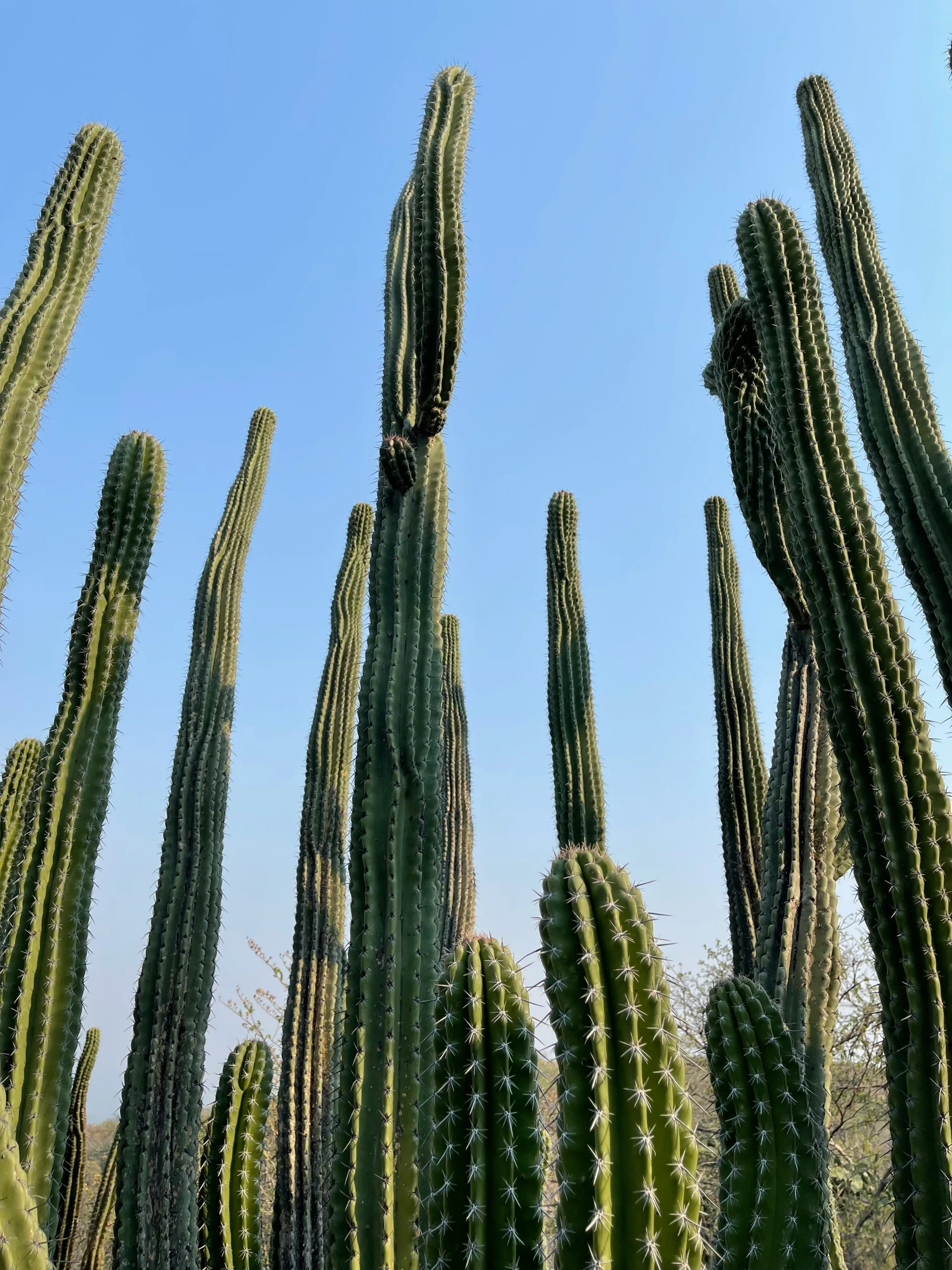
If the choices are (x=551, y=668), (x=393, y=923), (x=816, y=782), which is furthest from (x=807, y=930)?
(x=551, y=668)

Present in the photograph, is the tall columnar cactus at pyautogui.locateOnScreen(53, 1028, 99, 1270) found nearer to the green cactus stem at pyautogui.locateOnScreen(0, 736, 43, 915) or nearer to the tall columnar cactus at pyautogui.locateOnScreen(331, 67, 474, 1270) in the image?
the green cactus stem at pyautogui.locateOnScreen(0, 736, 43, 915)

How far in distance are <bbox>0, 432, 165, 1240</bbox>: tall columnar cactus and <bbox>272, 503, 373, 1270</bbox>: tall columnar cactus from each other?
2.33 m

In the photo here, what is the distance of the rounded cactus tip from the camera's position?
4.63m

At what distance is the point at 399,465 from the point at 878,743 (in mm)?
2463

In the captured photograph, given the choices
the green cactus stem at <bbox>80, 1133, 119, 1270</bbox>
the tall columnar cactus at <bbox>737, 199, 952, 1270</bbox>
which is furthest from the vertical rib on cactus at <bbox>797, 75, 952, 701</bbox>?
the green cactus stem at <bbox>80, 1133, 119, 1270</bbox>

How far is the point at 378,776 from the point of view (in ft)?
13.1

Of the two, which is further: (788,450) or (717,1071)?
(788,450)

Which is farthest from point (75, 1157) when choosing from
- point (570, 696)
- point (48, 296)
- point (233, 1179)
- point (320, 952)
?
point (48, 296)

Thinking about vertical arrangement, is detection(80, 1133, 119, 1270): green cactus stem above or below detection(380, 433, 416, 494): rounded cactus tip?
below

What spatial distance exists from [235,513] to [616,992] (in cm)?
595

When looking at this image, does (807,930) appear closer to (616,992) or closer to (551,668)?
(616,992)

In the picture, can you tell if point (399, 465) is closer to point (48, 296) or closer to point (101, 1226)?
point (48, 296)

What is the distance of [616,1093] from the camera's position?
2.26m

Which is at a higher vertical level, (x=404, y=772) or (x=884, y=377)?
(x=884, y=377)
